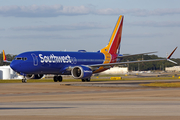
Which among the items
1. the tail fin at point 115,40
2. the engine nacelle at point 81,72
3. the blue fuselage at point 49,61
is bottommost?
the engine nacelle at point 81,72

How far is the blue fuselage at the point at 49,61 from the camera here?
49.1 m

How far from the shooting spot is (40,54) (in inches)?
1999

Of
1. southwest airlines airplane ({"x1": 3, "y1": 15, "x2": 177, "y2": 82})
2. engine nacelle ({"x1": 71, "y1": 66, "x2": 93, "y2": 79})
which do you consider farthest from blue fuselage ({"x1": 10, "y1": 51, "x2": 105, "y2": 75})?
engine nacelle ({"x1": 71, "y1": 66, "x2": 93, "y2": 79})

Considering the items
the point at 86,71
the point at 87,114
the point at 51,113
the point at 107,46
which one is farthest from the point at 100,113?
the point at 107,46

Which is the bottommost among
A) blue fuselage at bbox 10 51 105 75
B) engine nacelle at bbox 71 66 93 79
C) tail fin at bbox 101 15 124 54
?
engine nacelle at bbox 71 66 93 79

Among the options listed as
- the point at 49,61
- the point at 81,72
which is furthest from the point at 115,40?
the point at 49,61

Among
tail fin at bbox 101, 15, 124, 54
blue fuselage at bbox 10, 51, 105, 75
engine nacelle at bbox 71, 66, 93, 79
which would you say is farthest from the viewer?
tail fin at bbox 101, 15, 124, 54

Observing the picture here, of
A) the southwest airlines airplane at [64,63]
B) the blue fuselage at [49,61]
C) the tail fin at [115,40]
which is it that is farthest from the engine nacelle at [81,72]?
the tail fin at [115,40]

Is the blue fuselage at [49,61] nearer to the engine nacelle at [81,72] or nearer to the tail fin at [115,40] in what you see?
the engine nacelle at [81,72]

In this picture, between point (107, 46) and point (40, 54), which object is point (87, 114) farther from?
point (107, 46)

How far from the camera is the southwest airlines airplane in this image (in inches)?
1944

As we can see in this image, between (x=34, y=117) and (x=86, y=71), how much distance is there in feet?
125

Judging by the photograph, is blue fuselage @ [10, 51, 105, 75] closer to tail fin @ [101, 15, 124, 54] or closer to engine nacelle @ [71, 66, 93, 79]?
engine nacelle @ [71, 66, 93, 79]

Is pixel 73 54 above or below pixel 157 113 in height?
above
